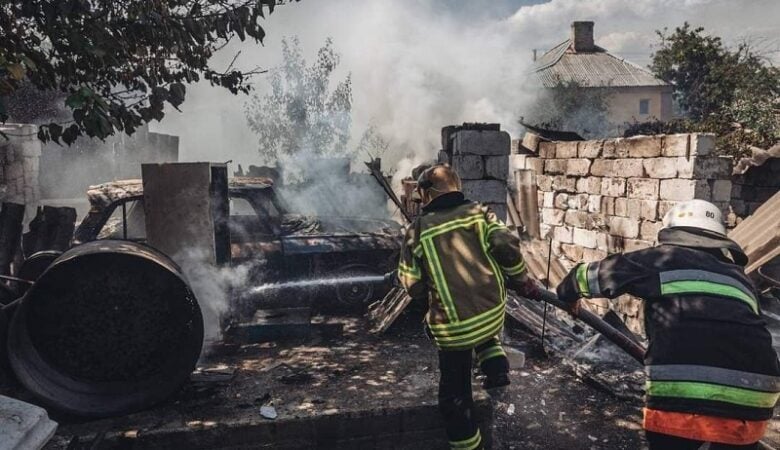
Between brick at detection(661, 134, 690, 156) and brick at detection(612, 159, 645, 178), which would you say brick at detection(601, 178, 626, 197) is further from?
brick at detection(661, 134, 690, 156)

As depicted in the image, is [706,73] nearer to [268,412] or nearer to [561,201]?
[561,201]

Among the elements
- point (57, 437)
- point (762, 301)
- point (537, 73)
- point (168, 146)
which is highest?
point (537, 73)

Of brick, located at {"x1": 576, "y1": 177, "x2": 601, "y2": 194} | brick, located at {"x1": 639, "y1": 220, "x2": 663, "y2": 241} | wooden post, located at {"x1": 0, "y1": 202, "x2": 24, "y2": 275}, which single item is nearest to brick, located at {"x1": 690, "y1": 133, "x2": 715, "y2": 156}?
brick, located at {"x1": 639, "y1": 220, "x2": 663, "y2": 241}

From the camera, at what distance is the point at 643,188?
6.63 metres

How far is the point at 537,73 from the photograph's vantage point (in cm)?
3303

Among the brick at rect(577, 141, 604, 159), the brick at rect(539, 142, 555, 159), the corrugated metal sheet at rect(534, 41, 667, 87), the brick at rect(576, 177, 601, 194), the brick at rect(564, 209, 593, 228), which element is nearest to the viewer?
the brick at rect(577, 141, 604, 159)

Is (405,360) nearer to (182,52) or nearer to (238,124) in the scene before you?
(182,52)

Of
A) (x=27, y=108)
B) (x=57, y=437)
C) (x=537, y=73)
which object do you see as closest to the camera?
(x=57, y=437)

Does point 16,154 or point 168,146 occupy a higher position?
point 168,146

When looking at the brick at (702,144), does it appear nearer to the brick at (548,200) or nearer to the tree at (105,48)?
the brick at (548,200)

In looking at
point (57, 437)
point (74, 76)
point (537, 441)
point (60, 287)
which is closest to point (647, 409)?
point (537, 441)

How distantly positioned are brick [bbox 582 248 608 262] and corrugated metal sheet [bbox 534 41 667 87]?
24629mm

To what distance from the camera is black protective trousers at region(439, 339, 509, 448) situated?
3336 millimetres

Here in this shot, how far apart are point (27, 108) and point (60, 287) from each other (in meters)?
18.0
